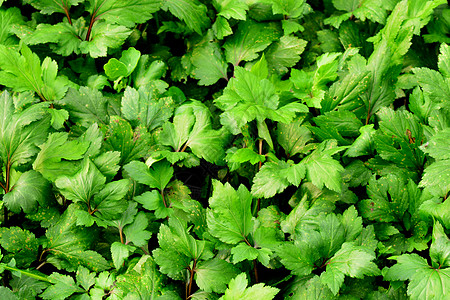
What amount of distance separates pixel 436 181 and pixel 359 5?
1142 mm

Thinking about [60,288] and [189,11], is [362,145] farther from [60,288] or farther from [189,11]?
[60,288]

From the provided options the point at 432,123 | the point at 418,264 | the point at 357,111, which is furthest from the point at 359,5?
the point at 418,264

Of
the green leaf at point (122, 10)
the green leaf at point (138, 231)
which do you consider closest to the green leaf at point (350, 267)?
the green leaf at point (138, 231)

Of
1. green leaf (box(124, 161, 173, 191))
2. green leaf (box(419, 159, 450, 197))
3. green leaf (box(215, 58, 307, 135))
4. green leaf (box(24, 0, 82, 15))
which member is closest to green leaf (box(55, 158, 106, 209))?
green leaf (box(124, 161, 173, 191))

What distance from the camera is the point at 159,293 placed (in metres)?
1.48

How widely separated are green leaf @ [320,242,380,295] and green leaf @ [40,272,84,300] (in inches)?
34.1

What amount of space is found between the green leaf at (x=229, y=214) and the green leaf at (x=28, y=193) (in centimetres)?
63

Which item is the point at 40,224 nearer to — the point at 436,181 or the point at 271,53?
the point at 271,53

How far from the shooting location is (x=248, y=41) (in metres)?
2.10

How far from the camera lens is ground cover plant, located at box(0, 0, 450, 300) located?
1.47m

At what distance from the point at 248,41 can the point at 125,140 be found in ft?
2.69

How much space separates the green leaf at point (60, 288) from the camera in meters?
1.45

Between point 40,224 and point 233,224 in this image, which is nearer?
point 233,224

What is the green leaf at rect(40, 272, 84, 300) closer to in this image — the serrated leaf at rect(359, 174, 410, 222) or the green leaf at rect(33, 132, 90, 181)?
the green leaf at rect(33, 132, 90, 181)
